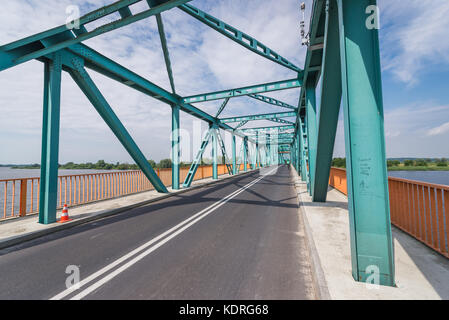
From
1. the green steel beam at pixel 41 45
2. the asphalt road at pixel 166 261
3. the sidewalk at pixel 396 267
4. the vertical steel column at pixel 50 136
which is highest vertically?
the green steel beam at pixel 41 45

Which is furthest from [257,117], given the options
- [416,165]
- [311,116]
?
[416,165]

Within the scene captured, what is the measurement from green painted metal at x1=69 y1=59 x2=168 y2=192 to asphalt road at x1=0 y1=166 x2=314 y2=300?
3602 mm

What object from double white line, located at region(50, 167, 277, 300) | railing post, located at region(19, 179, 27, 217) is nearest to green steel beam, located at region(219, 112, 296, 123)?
double white line, located at region(50, 167, 277, 300)

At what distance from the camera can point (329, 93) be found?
14.4 ft

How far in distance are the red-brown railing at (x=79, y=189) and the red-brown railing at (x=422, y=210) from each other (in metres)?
9.84

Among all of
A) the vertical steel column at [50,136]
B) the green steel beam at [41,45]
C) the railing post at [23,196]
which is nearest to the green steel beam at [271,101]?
the green steel beam at [41,45]

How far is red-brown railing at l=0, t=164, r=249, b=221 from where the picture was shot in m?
6.04

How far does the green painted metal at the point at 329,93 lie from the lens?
3.82 m

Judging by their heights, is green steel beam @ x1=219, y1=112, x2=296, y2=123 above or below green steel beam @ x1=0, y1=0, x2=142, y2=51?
above

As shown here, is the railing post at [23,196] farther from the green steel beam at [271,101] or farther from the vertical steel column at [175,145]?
the green steel beam at [271,101]

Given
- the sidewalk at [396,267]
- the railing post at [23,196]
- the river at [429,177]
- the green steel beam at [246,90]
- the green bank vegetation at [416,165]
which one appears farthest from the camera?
the green bank vegetation at [416,165]

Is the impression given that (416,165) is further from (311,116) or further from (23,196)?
(23,196)

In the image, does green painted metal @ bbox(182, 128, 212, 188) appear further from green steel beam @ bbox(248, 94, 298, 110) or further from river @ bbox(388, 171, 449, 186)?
river @ bbox(388, 171, 449, 186)
